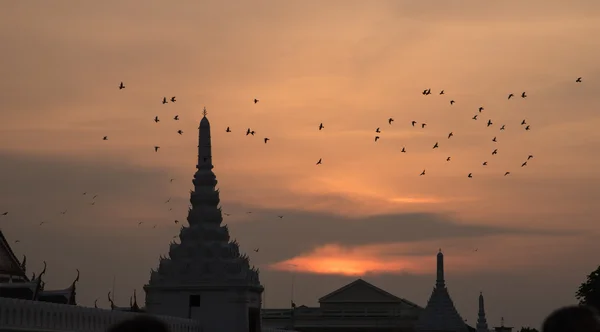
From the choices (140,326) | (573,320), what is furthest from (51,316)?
(140,326)

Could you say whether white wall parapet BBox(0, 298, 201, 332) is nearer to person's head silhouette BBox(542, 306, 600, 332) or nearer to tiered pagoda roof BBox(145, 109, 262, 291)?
tiered pagoda roof BBox(145, 109, 262, 291)

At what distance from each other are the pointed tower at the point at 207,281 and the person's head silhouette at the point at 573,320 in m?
48.7

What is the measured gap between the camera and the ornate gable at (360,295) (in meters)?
130

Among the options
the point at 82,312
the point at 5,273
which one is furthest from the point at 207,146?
the point at 82,312

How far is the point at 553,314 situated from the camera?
9273 millimetres

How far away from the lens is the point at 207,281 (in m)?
58.4

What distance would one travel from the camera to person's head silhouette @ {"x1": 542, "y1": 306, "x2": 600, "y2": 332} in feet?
30.1

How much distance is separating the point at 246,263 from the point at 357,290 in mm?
72752

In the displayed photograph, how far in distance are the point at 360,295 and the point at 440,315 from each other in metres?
19.6

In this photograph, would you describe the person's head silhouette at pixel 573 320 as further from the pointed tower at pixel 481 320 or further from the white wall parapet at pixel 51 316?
the pointed tower at pixel 481 320

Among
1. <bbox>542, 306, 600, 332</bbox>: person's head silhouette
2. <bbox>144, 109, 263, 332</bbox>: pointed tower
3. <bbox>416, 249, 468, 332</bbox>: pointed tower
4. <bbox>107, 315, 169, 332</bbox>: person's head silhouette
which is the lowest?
<bbox>107, 315, 169, 332</bbox>: person's head silhouette

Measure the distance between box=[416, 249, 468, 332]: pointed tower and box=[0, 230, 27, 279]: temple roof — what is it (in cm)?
5830

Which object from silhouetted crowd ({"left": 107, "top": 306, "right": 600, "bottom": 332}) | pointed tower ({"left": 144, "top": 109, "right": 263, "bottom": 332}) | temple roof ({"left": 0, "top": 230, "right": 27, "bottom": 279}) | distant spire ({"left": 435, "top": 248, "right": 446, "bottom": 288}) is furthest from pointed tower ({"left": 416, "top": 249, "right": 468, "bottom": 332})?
silhouetted crowd ({"left": 107, "top": 306, "right": 600, "bottom": 332})

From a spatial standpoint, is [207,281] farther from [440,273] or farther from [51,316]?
[440,273]
